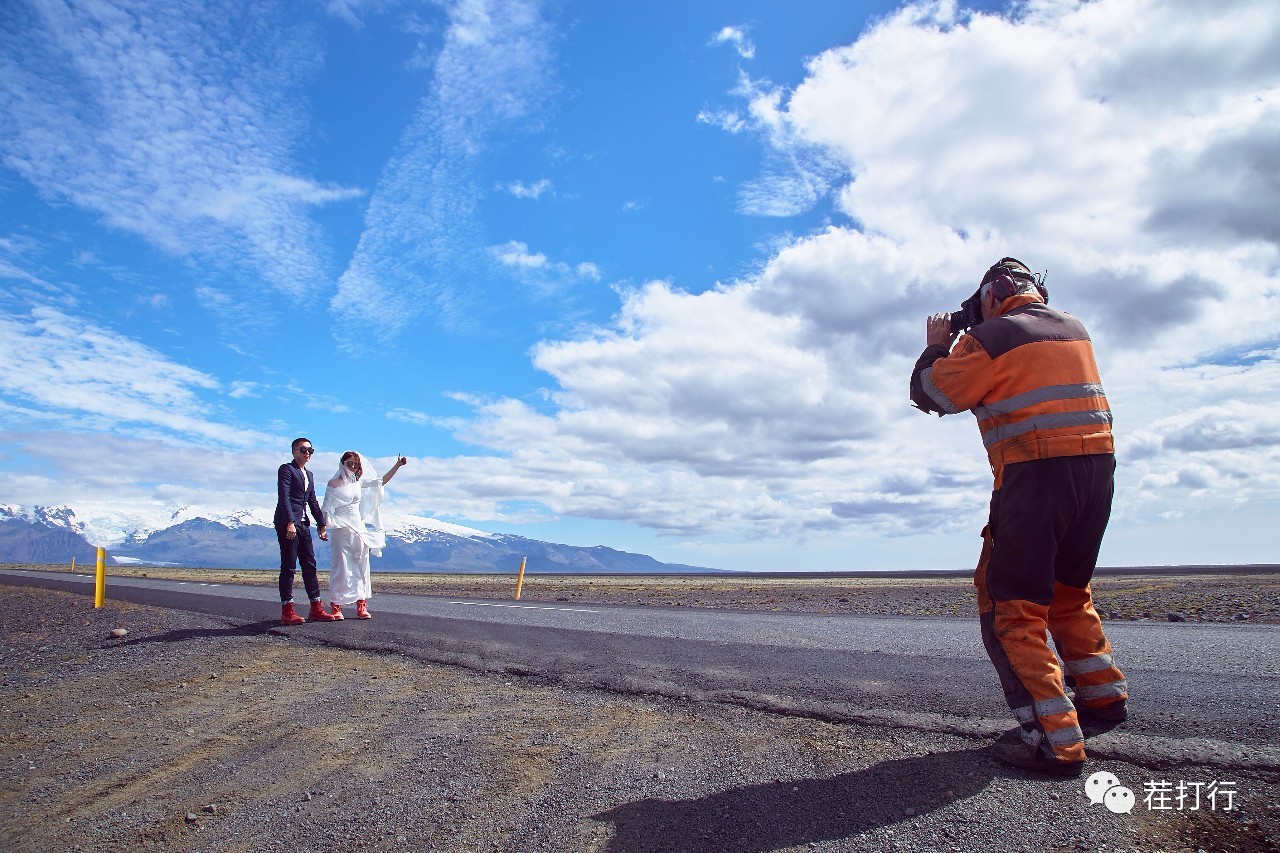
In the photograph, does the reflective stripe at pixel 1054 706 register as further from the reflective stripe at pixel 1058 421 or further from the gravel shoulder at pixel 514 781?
the reflective stripe at pixel 1058 421

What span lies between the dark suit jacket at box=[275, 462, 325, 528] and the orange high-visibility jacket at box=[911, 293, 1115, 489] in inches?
300

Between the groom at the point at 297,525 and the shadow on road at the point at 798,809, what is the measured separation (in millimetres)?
6882

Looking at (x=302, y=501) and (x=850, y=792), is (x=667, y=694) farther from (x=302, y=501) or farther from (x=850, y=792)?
(x=302, y=501)

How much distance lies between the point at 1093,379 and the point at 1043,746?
149cm

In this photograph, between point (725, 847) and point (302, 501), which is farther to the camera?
point (302, 501)

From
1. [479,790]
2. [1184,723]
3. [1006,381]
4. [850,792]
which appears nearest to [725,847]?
[850,792]

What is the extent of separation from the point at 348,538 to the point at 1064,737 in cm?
835

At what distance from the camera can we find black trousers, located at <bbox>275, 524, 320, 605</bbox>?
8398 mm

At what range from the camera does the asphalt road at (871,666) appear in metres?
3.20

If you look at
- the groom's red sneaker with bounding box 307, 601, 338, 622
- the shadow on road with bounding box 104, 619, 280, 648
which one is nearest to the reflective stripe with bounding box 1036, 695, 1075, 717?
the shadow on road with bounding box 104, 619, 280, 648

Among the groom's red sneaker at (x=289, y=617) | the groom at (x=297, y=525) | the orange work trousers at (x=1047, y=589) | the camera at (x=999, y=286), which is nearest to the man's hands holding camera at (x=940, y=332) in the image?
the camera at (x=999, y=286)

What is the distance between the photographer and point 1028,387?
2.97m

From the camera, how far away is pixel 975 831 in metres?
2.30

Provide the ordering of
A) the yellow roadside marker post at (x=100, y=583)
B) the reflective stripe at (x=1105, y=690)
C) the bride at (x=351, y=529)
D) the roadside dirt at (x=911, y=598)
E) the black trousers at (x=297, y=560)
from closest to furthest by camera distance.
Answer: the reflective stripe at (x=1105, y=690)
the black trousers at (x=297, y=560)
the bride at (x=351, y=529)
the yellow roadside marker post at (x=100, y=583)
the roadside dirt at (x=911, y=598)
